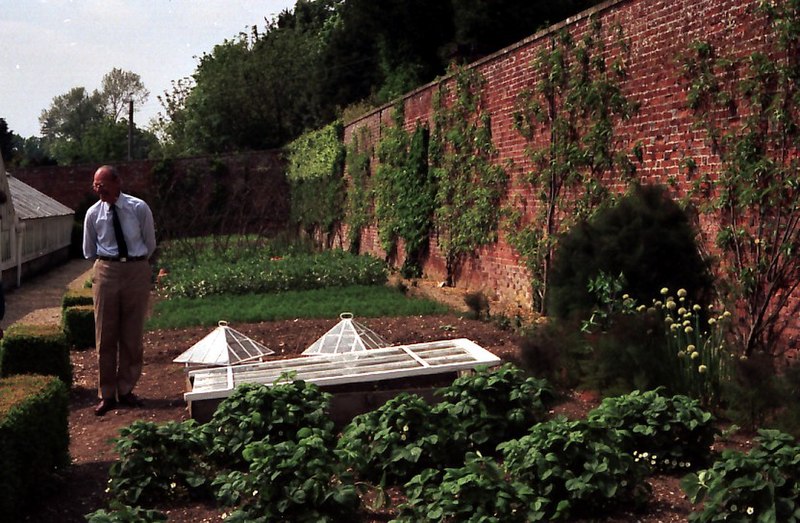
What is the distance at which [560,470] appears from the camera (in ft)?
13.1

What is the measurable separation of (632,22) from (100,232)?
533cm

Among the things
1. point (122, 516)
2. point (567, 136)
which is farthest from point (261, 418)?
point (567, 136)

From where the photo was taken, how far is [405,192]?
53.9 ft

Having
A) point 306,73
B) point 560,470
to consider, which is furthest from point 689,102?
point 306,73

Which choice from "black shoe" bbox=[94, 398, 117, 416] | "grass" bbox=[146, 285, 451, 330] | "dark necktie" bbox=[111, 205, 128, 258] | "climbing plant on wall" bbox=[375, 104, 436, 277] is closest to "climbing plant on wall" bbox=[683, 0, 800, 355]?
"dark necktie" bbox=[111, 205, 128, 258]

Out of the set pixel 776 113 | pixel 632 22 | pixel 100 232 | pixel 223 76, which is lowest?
pixel 100 232

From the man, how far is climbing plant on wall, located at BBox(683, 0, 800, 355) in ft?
14.6

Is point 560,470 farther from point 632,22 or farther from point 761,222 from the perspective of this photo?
point 632,22

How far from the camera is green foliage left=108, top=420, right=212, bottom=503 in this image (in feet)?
14.6

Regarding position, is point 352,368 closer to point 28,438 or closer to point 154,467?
point 154,467

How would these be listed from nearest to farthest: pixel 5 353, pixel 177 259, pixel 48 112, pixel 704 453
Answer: pixel 704 453, pixel 5 353, pixel 177 259, pixel 48 112

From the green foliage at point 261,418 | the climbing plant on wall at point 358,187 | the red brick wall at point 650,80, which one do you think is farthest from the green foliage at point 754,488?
the climbing plant on wall at point 358,187

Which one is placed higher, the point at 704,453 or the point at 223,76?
the point at 223,76

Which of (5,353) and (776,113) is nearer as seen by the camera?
(776,113)
